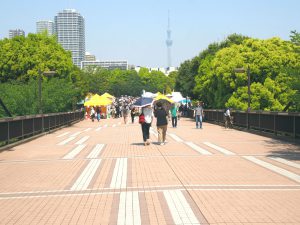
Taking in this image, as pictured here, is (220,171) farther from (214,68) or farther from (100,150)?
(214,68)

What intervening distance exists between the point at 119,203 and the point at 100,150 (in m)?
9.62

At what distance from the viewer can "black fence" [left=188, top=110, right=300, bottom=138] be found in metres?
19.9

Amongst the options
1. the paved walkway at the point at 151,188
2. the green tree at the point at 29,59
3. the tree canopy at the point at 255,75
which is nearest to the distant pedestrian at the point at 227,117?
the tree canopy at the point at 255,75

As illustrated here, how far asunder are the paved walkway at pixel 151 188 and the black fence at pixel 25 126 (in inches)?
110

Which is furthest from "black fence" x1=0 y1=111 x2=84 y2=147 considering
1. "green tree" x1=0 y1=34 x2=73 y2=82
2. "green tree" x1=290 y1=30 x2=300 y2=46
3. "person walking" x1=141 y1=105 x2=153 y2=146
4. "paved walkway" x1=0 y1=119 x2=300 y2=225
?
"green tree" x1=0 y1=34 x2=73 y2=82

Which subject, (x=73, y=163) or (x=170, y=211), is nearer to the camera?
(x=170, y=211)

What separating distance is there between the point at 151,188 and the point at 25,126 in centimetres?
1453

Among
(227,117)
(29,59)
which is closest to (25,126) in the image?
(227,117)

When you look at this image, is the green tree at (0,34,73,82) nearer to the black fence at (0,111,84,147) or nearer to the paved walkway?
the black fence at (0,111,84,147)

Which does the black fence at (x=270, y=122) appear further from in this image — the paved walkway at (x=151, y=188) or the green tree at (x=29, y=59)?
the green tree at (x=29, y=59)

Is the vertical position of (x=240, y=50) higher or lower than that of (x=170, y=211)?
higher

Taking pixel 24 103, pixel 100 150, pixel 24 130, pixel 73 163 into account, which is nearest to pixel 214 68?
pixel 24 103

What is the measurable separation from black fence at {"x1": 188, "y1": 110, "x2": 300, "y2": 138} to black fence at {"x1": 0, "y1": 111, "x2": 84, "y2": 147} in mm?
11674

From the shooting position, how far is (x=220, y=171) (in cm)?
1124
